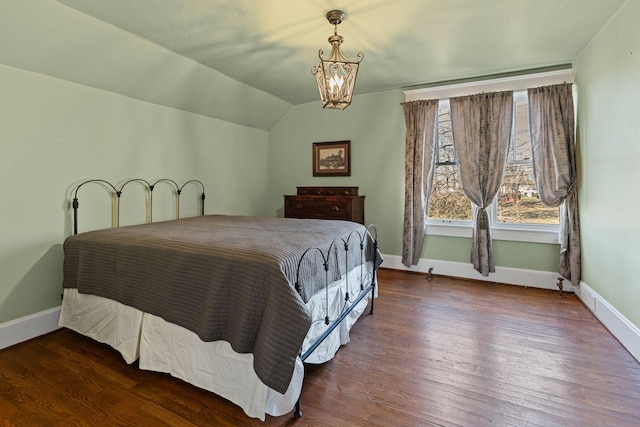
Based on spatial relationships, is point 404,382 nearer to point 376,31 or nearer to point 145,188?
point 376,31

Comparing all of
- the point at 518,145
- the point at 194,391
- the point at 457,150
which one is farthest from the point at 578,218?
the point at 194,391

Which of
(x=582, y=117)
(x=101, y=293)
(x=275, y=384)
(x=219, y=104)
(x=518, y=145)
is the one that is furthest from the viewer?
(x=219, y=104)

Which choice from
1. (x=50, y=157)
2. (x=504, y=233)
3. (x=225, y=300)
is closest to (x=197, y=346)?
(x=225, y=300)

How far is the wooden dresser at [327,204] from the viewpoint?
163 inches

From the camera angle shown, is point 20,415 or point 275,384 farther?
point 20,415

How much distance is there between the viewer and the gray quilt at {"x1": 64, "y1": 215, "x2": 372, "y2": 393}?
58.5 inches

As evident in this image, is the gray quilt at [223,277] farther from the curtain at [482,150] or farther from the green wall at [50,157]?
the curtain at [482,150]

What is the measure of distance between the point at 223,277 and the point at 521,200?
11.6 feet

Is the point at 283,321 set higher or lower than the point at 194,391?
higher

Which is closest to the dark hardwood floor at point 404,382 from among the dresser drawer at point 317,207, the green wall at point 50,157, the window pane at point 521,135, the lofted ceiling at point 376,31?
the green wall at point 50,157

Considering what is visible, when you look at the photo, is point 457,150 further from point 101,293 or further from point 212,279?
point 101,293

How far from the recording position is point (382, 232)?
4477 mm

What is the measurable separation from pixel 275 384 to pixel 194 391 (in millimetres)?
688

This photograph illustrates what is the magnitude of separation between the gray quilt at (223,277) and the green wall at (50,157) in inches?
12.4
